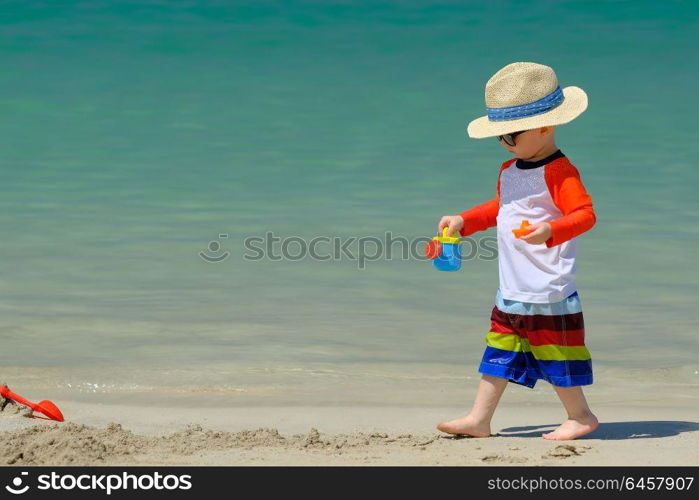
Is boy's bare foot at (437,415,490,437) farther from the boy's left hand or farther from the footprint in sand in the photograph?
the boy's left hand

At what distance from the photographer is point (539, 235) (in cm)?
321

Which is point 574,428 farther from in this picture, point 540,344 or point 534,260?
point 534,260

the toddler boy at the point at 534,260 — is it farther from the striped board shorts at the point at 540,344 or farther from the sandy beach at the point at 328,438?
the sandy beach at the point at 328,438

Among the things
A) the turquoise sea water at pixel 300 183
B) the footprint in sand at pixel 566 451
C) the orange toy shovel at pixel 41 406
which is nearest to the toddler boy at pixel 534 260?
the footprint in sand at pixel 566 451

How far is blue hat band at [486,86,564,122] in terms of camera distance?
338cm

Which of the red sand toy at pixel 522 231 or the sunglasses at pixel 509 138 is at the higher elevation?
the sunglasses at pixel 509 138

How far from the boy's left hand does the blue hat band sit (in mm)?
355

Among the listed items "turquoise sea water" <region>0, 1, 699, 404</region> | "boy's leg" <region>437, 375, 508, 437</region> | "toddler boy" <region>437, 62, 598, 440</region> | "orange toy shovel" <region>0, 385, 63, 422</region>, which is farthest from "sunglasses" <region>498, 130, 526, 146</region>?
"orange toy shovel" <region>0, 385, 63, 422</region>

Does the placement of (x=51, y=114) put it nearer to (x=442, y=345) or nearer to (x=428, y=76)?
(x=428, y=76)

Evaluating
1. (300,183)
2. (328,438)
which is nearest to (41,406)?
(328,438)

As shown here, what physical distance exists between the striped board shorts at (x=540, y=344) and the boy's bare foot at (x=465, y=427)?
0.51 feet

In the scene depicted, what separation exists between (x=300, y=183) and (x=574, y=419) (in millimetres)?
5929

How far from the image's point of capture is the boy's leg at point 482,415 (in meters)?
3.49

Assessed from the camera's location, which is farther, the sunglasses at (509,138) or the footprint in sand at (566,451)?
the sunglasses at (509,138)
